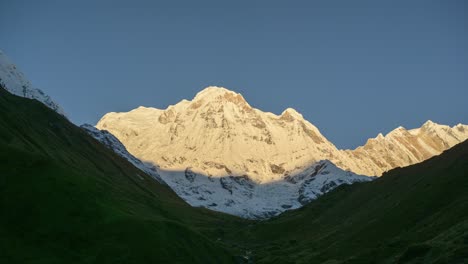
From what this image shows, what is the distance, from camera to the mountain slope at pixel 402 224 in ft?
237

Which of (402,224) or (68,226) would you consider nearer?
(68,226)

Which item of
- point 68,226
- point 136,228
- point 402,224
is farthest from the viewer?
point 402,224

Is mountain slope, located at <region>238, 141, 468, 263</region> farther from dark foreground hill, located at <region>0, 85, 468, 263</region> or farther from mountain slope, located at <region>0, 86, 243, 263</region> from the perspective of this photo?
mountain slope, located at <region>0, 86, 243, 263</region>

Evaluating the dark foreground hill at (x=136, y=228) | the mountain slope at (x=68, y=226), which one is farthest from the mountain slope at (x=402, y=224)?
the mountain slope at (x=68, y=226)

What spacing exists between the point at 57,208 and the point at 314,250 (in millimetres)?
68059

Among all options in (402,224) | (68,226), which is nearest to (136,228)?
(68,226)

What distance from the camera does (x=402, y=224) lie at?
365 ft

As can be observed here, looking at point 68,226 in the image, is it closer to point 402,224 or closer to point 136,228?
point 136,228

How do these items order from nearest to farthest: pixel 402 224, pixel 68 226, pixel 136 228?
1. pixel 68 226
2. pixel 136 228
3. pixel 402 224

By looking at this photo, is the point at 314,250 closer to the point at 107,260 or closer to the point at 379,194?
the point at 379,194

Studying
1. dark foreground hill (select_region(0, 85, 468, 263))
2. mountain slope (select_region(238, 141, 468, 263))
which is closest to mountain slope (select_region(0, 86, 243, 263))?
dark foreground hill (select_region(0, 85, 468, 263))

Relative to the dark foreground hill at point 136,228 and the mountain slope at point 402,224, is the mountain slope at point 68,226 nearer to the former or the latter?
the dark foreground hill at point 136,228

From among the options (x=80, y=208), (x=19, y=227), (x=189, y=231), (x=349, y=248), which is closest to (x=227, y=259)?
(x=189, y=231)

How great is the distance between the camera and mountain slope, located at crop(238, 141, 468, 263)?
72375 millimetres
